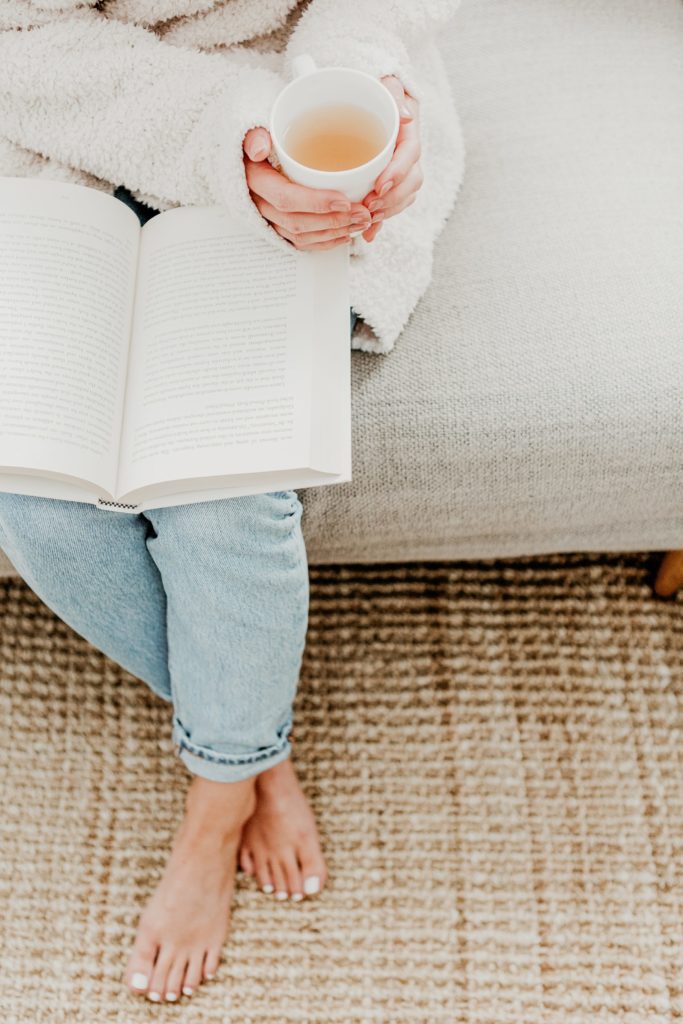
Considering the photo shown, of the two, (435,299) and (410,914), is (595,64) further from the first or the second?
(410,914)

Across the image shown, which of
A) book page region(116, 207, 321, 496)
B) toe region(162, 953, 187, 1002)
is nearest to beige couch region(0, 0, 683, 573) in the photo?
book page region(116, 207, 321, 496)

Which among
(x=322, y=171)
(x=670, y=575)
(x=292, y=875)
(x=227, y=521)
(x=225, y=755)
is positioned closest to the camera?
(x=322, y=171)

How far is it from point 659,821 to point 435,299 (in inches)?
24.1

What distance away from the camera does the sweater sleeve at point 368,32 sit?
663 mm

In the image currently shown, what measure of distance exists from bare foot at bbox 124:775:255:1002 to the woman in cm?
7

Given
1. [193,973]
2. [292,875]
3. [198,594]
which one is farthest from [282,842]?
[198,594]

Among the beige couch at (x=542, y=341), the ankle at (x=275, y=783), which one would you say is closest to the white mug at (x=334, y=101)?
the beige couch at (x=542, y=341)

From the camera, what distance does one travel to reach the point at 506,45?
890 millimetres

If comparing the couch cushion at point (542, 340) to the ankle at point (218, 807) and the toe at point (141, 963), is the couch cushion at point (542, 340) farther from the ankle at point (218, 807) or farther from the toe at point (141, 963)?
the toe at point (141, 963)

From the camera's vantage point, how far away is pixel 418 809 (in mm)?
937

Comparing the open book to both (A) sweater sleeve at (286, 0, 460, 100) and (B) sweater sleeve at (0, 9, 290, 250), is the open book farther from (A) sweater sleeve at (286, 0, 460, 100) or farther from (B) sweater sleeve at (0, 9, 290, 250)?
(A) sweater sleeve at (286, 0, 460, 100)

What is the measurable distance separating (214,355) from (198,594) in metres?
0.19

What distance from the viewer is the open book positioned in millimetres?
623

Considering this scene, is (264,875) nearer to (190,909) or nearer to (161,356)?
(190,909)
